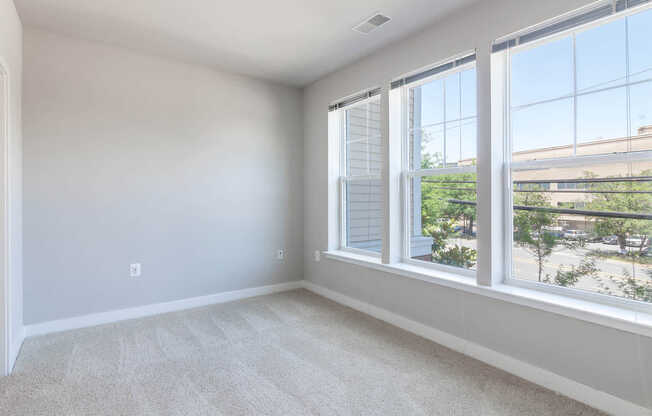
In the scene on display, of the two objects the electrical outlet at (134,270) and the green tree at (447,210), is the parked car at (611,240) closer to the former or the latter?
the green tree at (447,210)

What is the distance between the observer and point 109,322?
3.25 m

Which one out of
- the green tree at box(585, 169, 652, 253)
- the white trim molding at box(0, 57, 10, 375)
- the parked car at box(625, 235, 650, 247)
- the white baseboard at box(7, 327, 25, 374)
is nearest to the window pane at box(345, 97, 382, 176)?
the green tree at box(585, 169, 652, 253)

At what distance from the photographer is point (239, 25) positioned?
2.89m

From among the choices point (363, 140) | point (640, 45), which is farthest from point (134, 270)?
point (640, 45)

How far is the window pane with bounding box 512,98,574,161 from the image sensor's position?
7.31 feet

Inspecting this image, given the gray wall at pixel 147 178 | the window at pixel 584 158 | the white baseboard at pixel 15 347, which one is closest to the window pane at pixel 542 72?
the window at pixel 584 158

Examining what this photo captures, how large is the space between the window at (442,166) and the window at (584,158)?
339 millimetres

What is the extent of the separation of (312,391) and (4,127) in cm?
266

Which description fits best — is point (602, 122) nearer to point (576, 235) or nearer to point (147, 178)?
point (576, 235)

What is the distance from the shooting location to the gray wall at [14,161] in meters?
2.38

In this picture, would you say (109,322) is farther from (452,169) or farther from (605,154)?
(605,154)

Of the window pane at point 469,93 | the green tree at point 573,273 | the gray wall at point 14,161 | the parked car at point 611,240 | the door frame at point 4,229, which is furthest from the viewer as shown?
the window pane at point 469,93

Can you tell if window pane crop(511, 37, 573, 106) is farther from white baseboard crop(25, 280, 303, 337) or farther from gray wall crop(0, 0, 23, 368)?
gray wall crop(0, 0, 23, 368)

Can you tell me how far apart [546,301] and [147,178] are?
355 centimetres
